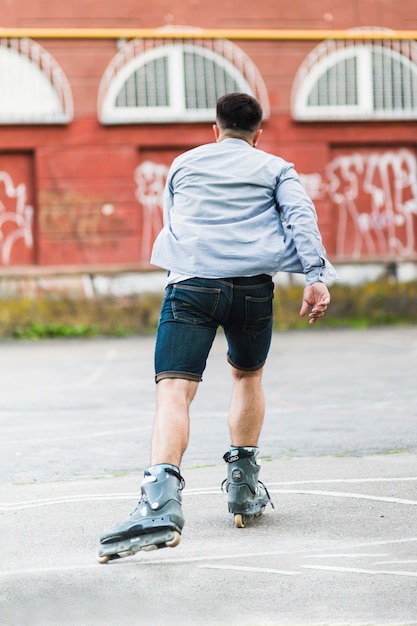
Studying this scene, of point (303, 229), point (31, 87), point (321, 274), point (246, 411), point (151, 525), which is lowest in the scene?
point (151, 525)

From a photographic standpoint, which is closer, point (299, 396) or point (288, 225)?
point (288, 225)

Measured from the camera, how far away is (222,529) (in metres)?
4.90

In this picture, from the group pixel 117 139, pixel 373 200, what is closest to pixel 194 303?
pixel 117 139

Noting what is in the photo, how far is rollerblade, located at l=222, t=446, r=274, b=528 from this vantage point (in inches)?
195

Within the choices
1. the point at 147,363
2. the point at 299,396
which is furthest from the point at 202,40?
the point at 299,396

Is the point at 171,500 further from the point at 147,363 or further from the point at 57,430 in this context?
the point at 147,363

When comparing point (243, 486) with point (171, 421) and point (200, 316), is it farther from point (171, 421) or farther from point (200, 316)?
point (200, 316)

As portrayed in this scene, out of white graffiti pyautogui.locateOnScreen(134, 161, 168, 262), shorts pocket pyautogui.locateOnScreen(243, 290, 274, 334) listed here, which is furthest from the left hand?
white graffiti pyautogui.locateOnScreen(134, 161, 168, 262)

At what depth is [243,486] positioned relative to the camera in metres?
4.96

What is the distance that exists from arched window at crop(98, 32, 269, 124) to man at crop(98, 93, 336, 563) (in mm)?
13501

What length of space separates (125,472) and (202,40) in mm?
12923

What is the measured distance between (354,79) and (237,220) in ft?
47.8

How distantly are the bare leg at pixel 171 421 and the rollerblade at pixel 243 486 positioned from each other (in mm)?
569

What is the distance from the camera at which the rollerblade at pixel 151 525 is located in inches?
161
